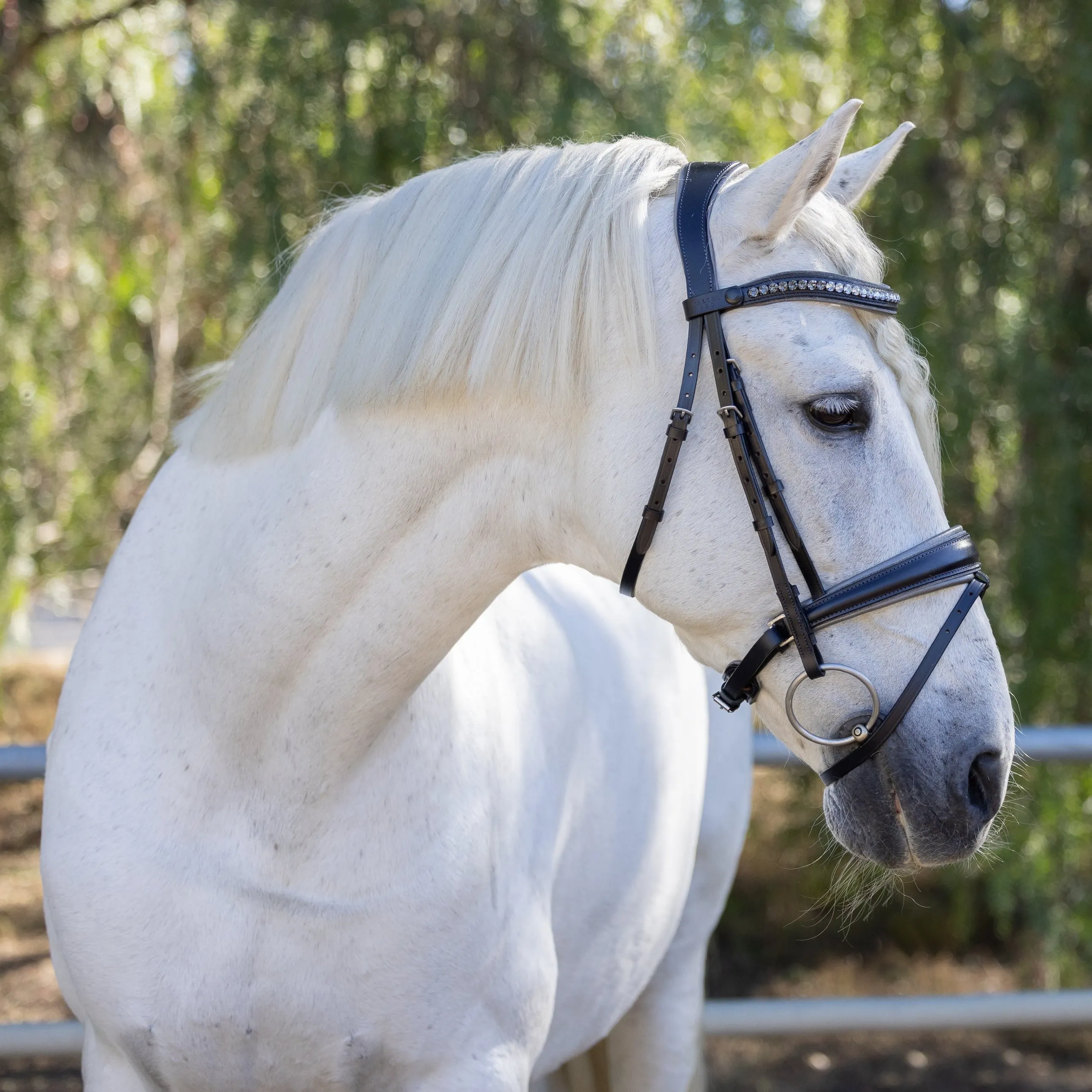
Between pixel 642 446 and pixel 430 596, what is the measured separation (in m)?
0.32

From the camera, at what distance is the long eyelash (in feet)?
4.25

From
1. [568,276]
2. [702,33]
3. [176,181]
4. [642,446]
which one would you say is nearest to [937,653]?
[642,446]

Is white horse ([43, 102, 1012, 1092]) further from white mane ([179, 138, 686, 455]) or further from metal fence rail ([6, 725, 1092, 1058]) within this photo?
metal fence rail ([6, 725, 1092, 1058])

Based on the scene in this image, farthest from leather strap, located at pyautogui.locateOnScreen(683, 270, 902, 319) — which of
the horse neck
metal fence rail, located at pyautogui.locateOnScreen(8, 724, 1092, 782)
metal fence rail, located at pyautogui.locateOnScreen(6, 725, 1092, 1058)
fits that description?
metal fence rail, located at pyautogui.locateOnScreen(6, 725, 1092, 1058)

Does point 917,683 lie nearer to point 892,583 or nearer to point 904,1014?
point 892,583

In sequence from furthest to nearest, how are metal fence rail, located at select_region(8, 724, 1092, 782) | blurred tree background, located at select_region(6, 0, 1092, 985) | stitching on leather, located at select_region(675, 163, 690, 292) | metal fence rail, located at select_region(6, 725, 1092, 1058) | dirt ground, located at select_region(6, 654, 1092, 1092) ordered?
dirt ground, located at select_region(6, 654, 1092, 1092) < blurred tree background, located at select_region(6, 0, 1092, 985) < metal fence rail, located at select_region(6, 725, 1092, 1058) < metal fence rail, located at select_region(8, 724, 1092, 782) < stitching on leather, located at select_region(675, 163, 690, 292)

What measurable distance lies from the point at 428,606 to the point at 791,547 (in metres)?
0.44

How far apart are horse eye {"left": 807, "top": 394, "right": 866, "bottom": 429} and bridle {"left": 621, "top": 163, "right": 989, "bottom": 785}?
7cm

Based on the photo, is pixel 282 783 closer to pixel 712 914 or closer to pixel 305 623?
pixel 305 623

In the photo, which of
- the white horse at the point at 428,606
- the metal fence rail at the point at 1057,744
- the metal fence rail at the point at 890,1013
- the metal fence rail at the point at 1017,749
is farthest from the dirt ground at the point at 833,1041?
the white horse at the point at 428,606

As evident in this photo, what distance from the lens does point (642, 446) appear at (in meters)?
1.35

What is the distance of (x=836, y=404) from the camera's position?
4.25 ft

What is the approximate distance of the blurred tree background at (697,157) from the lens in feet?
10.7

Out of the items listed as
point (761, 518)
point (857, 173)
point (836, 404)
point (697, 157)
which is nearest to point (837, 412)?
point (836, 404)
